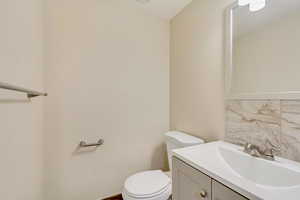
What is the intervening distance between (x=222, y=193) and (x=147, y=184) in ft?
2.49

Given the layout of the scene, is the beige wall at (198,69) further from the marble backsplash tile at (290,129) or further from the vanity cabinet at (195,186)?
the vanity cabinet at (195,186)

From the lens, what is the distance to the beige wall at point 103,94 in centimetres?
130

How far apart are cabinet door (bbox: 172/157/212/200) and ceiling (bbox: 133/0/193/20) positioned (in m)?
1.47

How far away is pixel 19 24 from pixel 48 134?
2.91 feet

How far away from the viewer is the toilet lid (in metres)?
1.10

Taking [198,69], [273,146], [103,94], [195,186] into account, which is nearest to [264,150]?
[273,146]

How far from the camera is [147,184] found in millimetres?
1215

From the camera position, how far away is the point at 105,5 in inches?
57.7

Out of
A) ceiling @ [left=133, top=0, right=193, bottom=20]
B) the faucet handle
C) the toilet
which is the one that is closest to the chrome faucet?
the faucet handle

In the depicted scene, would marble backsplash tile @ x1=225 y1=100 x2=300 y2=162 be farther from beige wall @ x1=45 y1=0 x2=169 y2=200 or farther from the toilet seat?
beige wall @ x1=45 y1=0 x2=169 y2=200

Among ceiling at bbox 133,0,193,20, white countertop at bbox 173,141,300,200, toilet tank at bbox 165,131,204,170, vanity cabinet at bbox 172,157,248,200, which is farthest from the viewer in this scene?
ceiling at bbox 133,0,193,20

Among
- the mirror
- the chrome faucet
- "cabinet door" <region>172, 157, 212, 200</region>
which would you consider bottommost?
"cabinet door" <region>172, 157, 212, 200</region>

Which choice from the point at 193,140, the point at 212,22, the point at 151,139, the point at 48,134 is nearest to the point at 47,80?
the point at 48,134

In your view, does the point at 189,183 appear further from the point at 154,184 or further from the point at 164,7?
the point at 164,7
